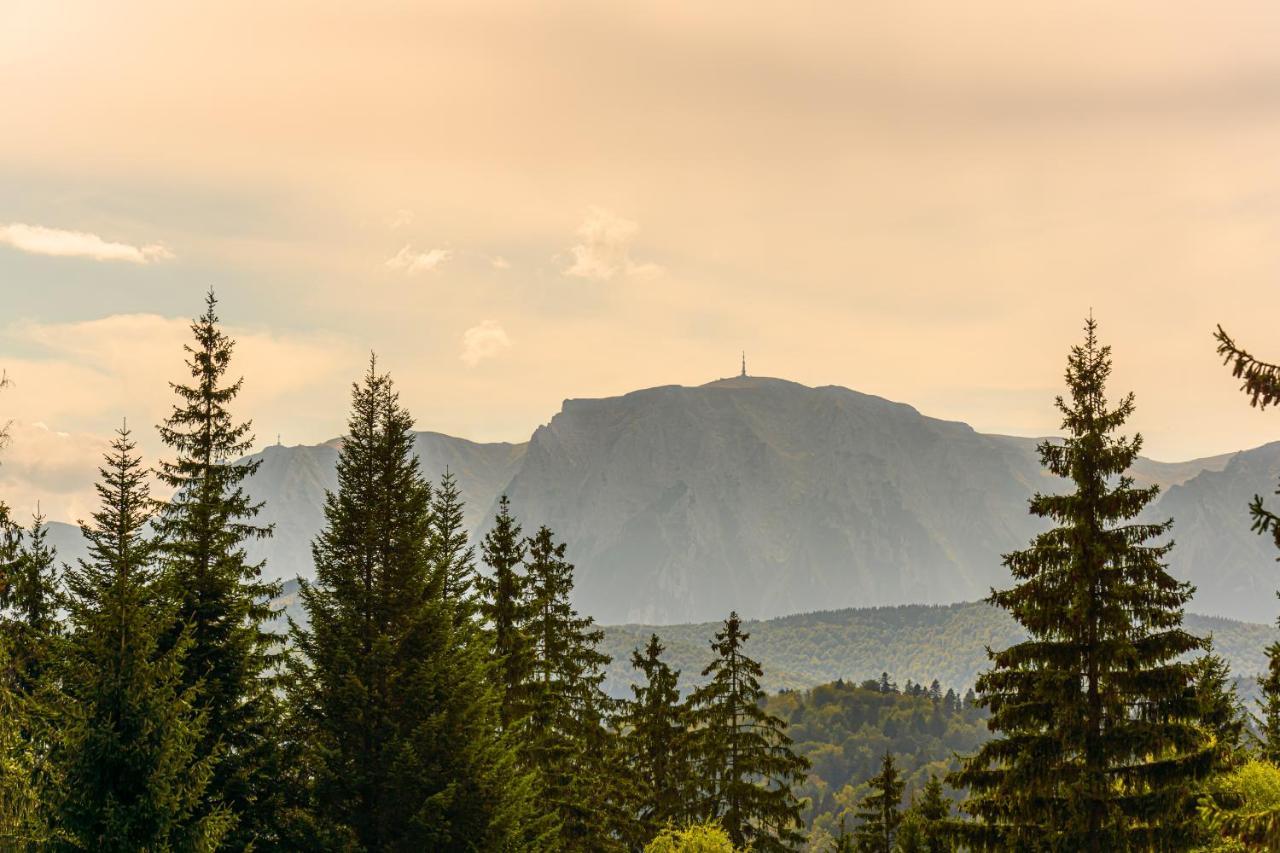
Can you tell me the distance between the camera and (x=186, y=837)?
1944 cm

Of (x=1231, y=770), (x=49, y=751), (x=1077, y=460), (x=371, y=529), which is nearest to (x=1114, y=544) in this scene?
(x=1077, y=460)

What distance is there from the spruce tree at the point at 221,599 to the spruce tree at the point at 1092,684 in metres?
16.1

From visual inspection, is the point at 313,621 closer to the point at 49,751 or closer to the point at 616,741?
the point at 49,751

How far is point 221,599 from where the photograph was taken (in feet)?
88.8

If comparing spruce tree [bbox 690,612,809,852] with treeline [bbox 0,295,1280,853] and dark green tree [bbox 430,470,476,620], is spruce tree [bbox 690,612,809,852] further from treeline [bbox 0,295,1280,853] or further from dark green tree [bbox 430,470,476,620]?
dark green tree [bbox 430,470,476,620]

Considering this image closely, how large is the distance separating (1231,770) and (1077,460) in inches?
264

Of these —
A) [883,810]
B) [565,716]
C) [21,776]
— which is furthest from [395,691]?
[883,810]

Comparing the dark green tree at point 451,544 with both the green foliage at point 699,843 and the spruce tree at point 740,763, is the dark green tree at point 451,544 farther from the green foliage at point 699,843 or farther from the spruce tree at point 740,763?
the spruce tree at point 740,763

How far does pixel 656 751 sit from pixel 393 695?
2184 centimetres

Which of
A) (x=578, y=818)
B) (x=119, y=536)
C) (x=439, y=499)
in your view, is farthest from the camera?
(x=439, y=499)

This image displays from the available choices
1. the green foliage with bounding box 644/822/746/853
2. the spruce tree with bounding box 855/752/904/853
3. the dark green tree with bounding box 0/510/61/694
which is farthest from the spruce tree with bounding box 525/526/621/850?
the dark green tree with bounding box 0/510/61/694

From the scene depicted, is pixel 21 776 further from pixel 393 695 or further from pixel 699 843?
pixel 699 843

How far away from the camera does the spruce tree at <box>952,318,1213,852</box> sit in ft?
70.6

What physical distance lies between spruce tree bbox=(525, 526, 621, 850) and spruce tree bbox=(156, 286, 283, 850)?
9.56 m
